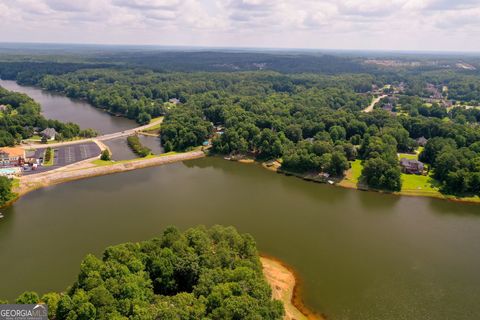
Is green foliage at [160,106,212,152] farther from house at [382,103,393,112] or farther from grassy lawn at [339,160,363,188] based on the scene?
house at [382,103,393,112]

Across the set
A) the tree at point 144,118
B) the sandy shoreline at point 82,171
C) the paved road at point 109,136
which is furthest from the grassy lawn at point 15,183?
the tree at point 144,118

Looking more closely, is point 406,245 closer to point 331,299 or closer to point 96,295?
point 331,299

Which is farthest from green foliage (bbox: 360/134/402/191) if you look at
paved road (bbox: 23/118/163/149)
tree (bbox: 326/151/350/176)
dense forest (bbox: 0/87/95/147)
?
dense forest (bbox: 0/87/95/147)

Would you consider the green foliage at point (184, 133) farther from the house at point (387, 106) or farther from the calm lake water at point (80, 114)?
the house at point (387, 106)

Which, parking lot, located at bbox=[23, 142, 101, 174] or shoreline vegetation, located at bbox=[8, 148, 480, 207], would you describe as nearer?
shoreline vegetation, located at bbox=[8, 148, 480, 207]

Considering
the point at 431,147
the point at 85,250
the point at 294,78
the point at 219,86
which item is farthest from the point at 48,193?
the point at 294,78
